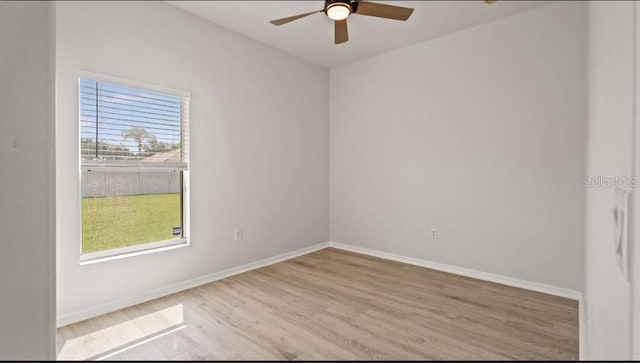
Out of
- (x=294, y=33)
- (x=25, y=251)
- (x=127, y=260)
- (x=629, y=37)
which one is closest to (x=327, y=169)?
(x=294, y=33)

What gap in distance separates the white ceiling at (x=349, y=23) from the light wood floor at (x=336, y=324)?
2866mm

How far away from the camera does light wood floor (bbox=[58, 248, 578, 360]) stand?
6.72 feet

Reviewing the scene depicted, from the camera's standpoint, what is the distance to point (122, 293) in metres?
2.70

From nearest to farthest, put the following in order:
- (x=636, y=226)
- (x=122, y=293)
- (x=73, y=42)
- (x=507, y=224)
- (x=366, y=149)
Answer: (x=636, y=226)
(x=73, y=42)
(x=122, y=293)
(x=507, y=224)
(x=366, y=149)

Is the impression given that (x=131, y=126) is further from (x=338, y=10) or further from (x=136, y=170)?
(x=338, y=10)

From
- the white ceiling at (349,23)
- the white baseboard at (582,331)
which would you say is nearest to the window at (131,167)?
the white ceiling at (349,23)

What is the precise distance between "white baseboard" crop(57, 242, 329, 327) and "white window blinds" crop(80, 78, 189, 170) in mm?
1206

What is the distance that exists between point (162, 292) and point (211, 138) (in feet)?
5.42

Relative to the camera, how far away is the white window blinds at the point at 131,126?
8.37ft

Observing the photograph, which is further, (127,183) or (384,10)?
(127,183)

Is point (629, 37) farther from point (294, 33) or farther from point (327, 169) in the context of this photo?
point (327, 169)

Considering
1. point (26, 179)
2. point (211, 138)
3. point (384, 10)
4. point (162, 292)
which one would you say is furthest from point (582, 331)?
point (211, 138)

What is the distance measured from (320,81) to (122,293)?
376 centimetres

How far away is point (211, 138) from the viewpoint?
3.37 meters
